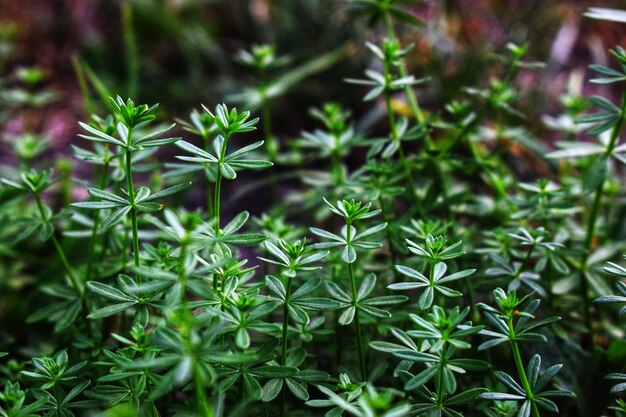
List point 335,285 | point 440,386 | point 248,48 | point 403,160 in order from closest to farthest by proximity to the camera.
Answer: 1. point 440,386
2. point 335,285
3. point 403,160
4. point 248,48

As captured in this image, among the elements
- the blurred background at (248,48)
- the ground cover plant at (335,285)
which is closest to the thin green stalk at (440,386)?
the ground cover plant at (335,285)

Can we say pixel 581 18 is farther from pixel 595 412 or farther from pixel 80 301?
pixel 80 301

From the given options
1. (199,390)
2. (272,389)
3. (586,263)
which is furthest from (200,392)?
(586,263)

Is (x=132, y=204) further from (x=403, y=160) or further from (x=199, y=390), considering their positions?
(x=403, y=160)

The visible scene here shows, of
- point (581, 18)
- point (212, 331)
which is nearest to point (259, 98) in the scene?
point (212, 331)

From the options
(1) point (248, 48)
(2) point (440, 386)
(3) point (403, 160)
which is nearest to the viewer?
(2) point (440, 386)

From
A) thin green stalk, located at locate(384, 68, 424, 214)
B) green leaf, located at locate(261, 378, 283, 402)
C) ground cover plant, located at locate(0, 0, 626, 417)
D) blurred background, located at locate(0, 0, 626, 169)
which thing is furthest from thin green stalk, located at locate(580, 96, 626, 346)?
blurred background, located at locate(0, 0, 626, 169)

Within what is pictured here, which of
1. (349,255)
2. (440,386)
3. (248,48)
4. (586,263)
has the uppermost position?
(349,255)

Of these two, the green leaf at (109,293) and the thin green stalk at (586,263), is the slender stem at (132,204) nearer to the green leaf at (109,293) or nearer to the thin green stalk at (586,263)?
the green leaf at (109,293)

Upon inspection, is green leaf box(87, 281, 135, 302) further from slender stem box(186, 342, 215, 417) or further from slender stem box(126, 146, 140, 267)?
slender stem box(186, 342, 215, 417)
